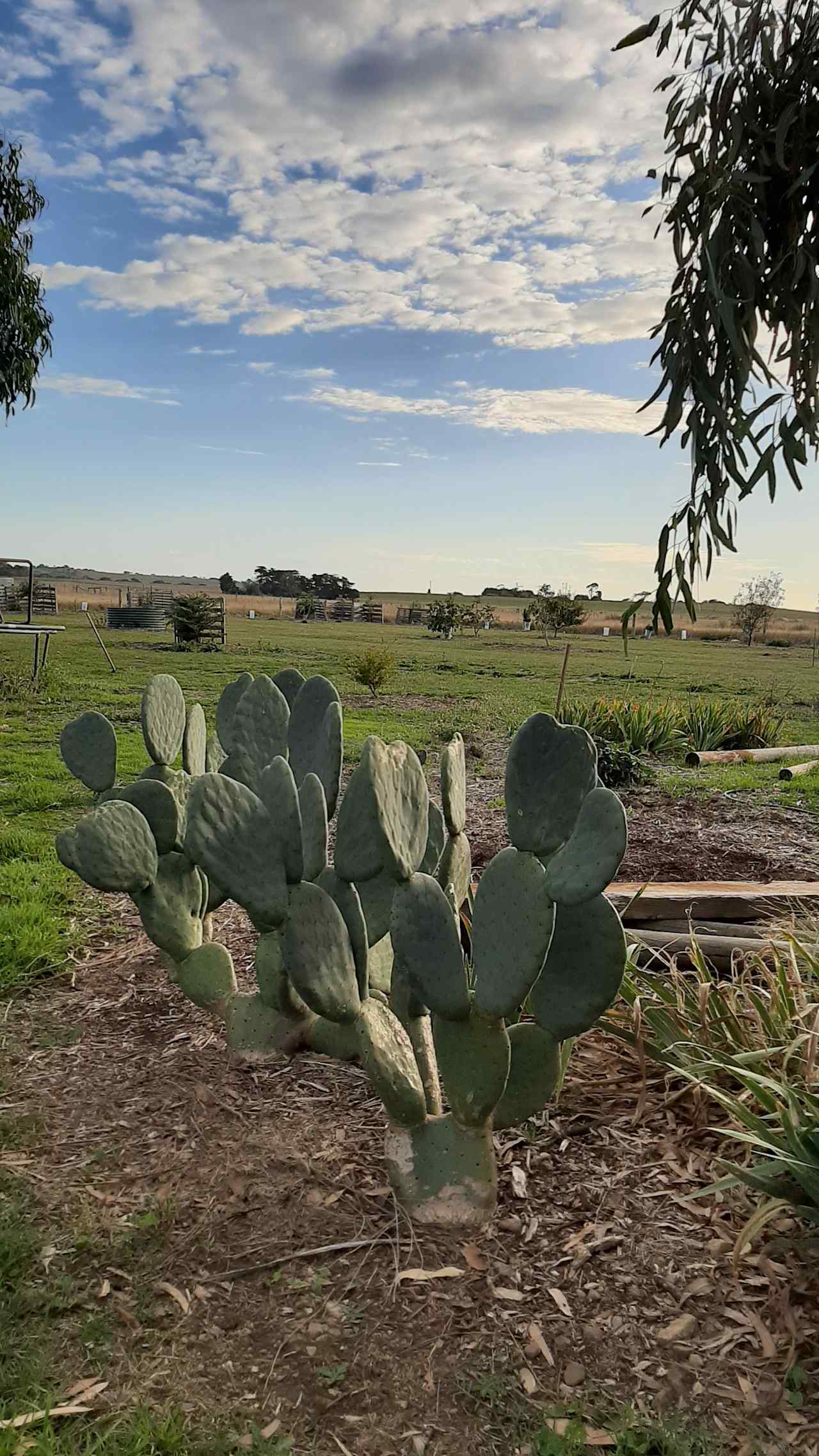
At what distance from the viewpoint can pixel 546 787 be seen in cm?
189

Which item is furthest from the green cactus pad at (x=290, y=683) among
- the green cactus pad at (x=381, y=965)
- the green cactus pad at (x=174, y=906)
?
the green cactus pad at (x=381, y=965)

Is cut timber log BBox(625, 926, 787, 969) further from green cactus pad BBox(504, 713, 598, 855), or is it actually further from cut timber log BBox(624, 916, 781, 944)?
green cactus pad BBox(504, 713, 598, 855)

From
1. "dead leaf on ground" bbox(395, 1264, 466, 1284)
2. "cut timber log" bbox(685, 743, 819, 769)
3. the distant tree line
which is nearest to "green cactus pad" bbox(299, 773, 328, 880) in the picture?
"dead leaf on ground" bbox(395, 1264, 466, 1284)

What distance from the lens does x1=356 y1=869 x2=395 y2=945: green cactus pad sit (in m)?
2.39

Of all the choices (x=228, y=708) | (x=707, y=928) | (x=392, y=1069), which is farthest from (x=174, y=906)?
(x=707, y=928)

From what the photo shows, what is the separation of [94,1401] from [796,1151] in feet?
4.49

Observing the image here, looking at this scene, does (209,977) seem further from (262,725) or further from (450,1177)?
(450,1177)

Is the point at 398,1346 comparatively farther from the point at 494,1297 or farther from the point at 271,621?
the point at 271,621

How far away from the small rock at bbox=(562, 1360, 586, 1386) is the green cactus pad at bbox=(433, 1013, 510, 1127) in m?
0.46

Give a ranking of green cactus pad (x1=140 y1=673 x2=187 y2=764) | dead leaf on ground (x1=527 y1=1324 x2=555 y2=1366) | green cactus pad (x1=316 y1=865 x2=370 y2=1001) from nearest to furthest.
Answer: dead leaf on ground (x1=527 y1=1324 x2=555 y2=1366)
green cactus pad (x1=316 y1=865 x2=370 y2=1001)
green cactus pad (x1=140 y1=673 x2=187 y2=764)

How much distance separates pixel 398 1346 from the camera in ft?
5.58

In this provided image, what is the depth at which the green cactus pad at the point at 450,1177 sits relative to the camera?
6.61ft

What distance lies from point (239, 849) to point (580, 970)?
76 cm

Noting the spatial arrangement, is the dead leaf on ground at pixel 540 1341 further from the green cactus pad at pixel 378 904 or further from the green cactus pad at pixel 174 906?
the green cactus pad at pixel 174 906
